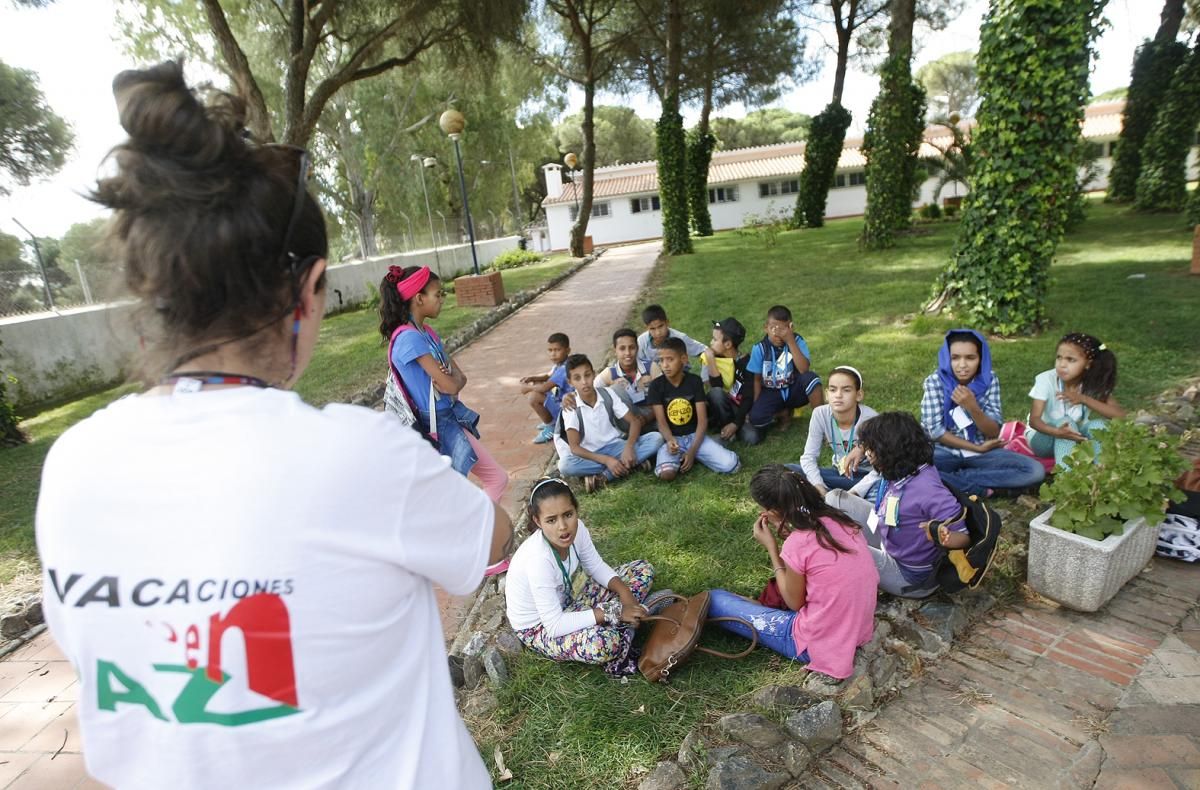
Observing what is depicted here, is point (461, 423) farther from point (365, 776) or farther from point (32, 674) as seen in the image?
point (365, 776)

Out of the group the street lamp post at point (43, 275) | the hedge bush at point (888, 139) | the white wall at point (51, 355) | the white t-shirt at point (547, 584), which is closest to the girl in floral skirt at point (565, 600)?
the white t-shirt at point (547, 584)

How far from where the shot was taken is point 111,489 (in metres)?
0.72

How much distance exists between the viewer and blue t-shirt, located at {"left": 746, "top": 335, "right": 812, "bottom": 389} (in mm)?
4988

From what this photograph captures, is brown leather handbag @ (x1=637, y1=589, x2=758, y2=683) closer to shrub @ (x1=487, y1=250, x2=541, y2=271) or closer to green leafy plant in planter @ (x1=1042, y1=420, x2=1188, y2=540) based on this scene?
green leafy plant in planter @ (x1=1042, y1=420, x2=1188, y2=540)

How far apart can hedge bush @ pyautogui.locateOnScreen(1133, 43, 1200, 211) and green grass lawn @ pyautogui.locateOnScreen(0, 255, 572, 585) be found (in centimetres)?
1427

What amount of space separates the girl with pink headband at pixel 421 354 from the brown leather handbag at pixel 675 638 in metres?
1.42

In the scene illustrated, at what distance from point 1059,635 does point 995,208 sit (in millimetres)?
5023

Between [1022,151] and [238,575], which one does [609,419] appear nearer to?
[238,575]

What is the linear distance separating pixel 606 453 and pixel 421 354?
1.80 m

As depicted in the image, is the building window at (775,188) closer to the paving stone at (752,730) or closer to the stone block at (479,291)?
the stone block at (479,291)

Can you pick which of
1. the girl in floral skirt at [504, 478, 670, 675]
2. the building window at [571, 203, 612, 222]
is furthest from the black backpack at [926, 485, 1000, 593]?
the building window at [571, 203, 612, 222]

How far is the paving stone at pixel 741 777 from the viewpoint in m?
2.09

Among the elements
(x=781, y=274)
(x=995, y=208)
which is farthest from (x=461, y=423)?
(x=781, y=274)

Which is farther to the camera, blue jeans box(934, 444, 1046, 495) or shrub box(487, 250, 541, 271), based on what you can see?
shrub box(487, 250, 541, 271)
